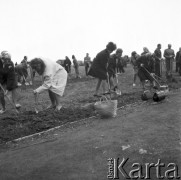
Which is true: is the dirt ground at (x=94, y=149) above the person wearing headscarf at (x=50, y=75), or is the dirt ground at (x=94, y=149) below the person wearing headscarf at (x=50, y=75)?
below

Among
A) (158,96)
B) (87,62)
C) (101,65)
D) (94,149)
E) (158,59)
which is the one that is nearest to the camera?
(94,149)

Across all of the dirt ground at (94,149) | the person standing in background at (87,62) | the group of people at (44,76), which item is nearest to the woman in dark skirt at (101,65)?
the group of people at (44,76)

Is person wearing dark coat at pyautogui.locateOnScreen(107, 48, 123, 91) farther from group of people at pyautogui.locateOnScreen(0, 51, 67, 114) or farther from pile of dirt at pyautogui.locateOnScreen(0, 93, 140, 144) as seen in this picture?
group of people at pyautogui.locateOnScreen(0, 51, 67, 114)

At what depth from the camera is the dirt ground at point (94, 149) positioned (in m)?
4.12

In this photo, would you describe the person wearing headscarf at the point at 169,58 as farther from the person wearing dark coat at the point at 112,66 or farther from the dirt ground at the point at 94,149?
the dirt ground at the point at 94,149

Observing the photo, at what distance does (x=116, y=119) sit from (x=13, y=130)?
2.08 metres

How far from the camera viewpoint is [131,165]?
13.5 ft

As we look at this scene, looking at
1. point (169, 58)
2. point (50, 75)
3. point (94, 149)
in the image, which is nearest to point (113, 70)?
point (50, 75)

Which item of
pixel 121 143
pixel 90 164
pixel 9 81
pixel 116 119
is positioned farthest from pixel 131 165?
pixel 9 81

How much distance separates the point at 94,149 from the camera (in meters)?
4.80

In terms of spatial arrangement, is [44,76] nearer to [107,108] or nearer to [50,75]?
[50,75]

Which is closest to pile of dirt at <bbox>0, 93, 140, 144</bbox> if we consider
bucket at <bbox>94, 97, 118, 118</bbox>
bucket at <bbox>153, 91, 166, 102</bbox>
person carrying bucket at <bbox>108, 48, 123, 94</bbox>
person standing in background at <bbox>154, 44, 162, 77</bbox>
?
bucket at <bbox>94, 97, 118, 118</bbox>

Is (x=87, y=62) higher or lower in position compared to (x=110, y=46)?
lower

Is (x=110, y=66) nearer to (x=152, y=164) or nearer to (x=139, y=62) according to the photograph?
(x=139, y=62)
